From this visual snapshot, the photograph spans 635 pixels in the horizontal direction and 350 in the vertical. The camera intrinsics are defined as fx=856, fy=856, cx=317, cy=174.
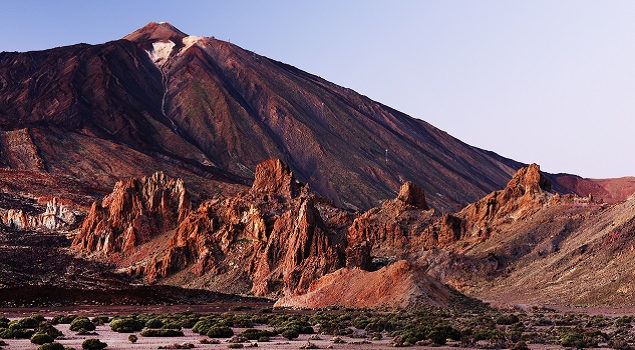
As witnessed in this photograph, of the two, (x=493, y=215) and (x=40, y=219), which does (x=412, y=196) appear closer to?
(x=493, y=215)

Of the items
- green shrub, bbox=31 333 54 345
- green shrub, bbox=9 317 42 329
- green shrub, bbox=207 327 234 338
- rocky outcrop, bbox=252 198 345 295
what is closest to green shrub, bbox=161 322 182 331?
green shrub, bbox=207 327 234 338

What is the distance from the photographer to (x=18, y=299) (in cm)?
8856

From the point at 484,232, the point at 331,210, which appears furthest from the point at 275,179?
the point at 484,232

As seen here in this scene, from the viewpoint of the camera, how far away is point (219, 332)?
45562mm

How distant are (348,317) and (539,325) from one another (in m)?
13.1

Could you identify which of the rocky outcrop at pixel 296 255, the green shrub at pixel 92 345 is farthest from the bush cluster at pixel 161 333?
the rocky outcrop at pixel 296 255

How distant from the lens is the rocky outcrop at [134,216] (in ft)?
443

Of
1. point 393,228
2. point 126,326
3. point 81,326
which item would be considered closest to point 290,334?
point 126,326

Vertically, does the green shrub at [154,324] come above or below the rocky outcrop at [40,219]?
below

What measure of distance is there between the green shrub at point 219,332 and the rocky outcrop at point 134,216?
295ft

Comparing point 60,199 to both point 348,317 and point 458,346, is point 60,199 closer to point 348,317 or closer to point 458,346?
point 348,317

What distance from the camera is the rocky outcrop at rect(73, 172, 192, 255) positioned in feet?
443

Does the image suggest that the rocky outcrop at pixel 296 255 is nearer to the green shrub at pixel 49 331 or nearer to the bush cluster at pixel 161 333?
the bush cluster at pixel 161 333

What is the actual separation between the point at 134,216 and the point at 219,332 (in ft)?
312
